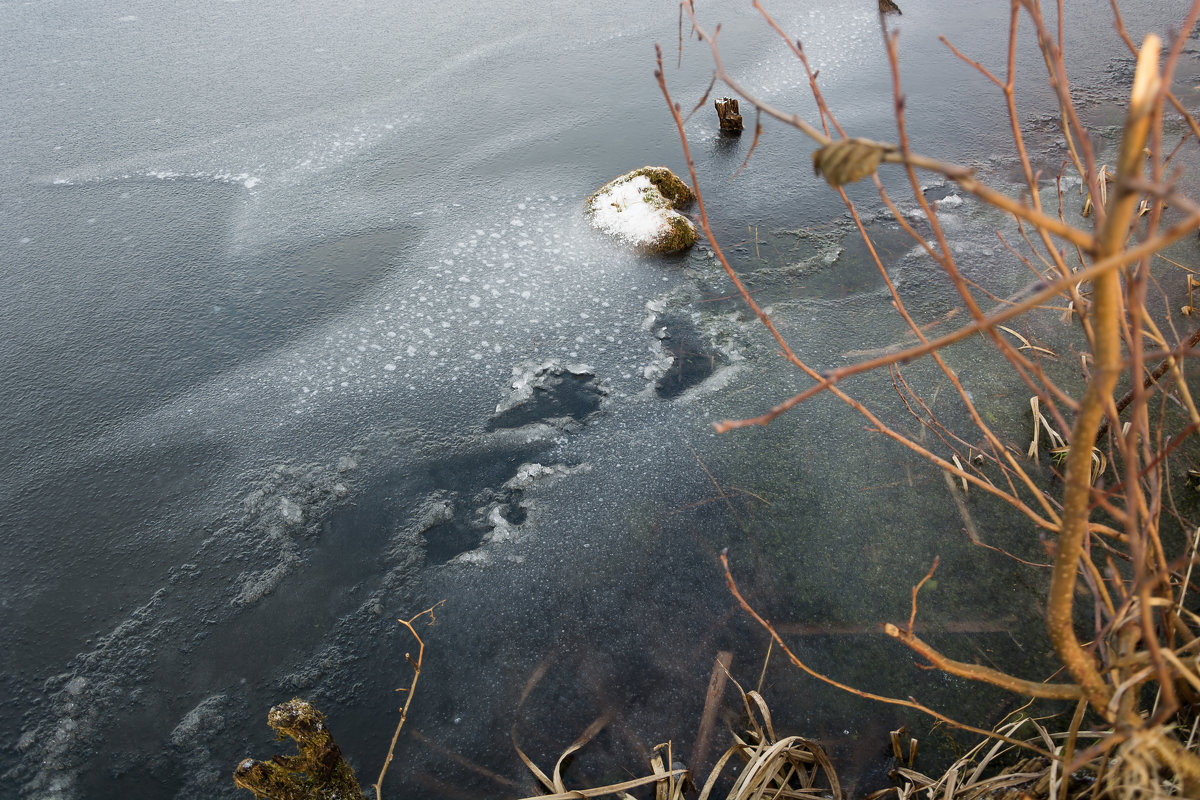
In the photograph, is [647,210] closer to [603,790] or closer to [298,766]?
[603,790]

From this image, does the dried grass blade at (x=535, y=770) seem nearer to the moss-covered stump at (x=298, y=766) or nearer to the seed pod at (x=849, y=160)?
the moss-covered stump at (x=298, y=766)

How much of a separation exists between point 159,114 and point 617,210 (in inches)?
152

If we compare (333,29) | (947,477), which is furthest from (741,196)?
(333,29)

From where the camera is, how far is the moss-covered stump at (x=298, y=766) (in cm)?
194

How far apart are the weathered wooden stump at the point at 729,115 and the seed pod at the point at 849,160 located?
4.65 m

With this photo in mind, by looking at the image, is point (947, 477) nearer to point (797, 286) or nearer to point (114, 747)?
point (797, 286)

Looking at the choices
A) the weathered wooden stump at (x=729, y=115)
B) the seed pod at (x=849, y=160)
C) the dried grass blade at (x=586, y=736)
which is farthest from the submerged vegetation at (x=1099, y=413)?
the weathered wooden stump at (x=729, y=115)

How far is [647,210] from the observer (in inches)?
170

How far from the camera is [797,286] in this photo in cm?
387

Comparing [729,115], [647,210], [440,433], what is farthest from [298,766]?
[729,115]

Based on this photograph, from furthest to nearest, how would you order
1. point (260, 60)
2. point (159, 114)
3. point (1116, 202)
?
point (260, 60) < point (159, 114) < point (1116, 202)

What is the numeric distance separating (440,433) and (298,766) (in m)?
1.54

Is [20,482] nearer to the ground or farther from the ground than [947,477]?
farther from the ground

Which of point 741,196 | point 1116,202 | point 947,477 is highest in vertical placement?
point 1116,202
